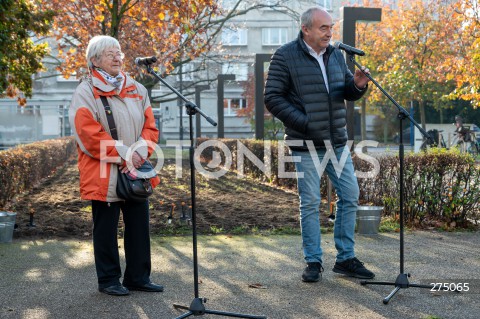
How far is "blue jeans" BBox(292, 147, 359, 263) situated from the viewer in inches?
237

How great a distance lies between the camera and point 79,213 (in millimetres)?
10398

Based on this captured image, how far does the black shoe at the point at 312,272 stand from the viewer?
580 centimetres

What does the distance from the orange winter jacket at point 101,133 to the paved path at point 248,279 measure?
0.82 metres

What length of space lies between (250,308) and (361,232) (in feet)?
12.0

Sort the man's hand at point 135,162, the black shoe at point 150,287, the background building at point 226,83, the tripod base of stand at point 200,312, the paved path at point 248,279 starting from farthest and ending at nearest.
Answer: the background building at point 226,83 → the black shoe at point 150,287 → the man's hand at point 135,162 → the paved path at point 248,279 → the tripod base of stand at point 200,312

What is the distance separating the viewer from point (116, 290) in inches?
214

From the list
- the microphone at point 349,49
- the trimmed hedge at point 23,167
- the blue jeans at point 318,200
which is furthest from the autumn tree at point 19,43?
the microphone at point 349,49

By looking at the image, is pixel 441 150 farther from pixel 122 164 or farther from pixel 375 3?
pixel 375 3

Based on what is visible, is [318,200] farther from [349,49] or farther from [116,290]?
[116,290]

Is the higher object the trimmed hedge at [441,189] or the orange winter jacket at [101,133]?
the orange winter jacket at [101,133]

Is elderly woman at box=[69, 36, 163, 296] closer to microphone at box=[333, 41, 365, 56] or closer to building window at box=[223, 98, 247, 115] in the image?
microphone at box=[333, 41, 365, 56]

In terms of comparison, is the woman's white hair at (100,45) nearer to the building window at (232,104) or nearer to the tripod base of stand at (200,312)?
the tripod base of stand at (200,312)

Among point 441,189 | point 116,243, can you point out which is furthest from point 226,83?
point 116,243

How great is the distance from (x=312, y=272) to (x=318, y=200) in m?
0.59
